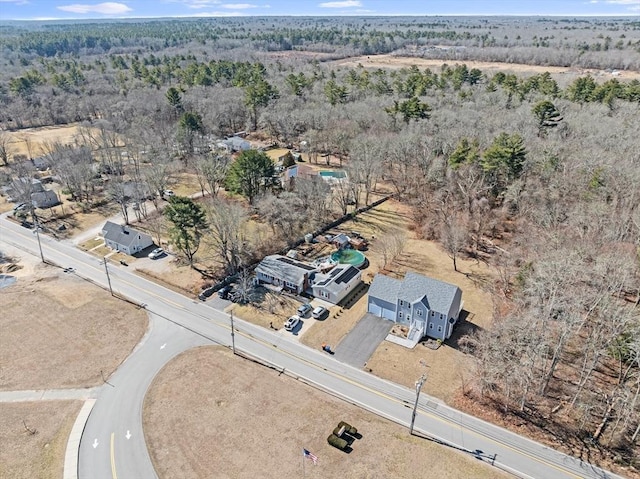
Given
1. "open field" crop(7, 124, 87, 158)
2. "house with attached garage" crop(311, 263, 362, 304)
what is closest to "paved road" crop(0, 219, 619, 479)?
"house with attached garage" crop(311, 263, 362, 304)

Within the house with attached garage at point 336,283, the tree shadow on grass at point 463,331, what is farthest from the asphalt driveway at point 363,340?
the tree shadow on grass at point 463,331

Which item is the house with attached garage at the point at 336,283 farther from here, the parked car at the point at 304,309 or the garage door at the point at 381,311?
the garage door at the point at 381,311

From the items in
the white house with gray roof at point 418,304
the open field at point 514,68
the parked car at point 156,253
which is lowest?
the parked car at point 156,253

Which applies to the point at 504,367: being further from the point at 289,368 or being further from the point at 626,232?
the point at 626,232

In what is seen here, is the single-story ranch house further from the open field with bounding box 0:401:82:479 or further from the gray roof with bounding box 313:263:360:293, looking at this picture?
the open field with bounding box 0:401:82:479

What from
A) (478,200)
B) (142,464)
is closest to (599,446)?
(142,464)

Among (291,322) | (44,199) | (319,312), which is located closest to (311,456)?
(291,322)

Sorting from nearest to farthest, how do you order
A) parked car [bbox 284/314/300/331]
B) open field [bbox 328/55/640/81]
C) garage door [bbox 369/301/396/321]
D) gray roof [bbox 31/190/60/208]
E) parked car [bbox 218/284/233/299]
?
parked car [bbox 284/314/300/331] → garage door [bbox 369/301/396/321] → parked car [bbox 218/284/233/299] → gray roof [bbox 31/190/60/208] → open field [bbox 328/55/640/81]
